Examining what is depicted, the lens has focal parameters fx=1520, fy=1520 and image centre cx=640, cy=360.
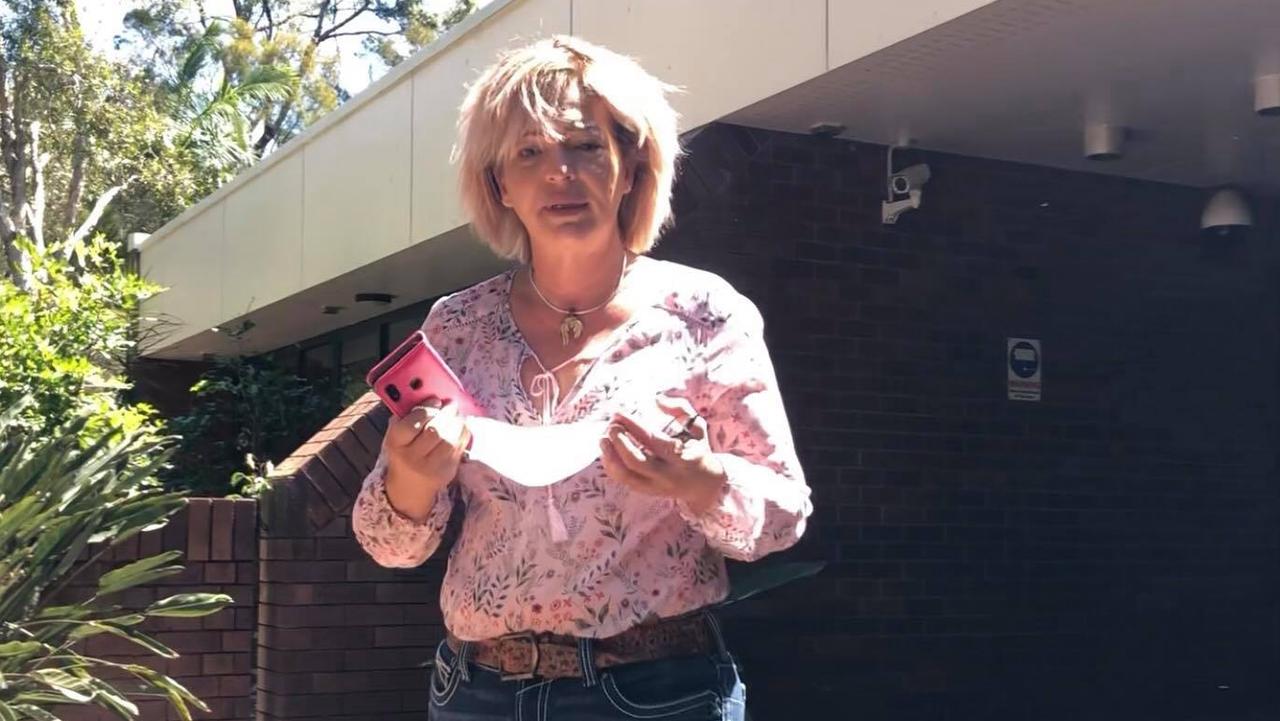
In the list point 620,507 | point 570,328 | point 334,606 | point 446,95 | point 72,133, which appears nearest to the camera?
point 620,507

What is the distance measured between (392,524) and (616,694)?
1.33ft

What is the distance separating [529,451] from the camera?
2064mm

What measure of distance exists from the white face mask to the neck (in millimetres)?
266

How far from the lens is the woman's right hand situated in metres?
1.99

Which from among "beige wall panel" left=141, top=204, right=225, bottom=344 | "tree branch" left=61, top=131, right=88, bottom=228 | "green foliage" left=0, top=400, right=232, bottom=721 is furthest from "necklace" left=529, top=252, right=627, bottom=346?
"tree branch" left=61, top=131, right=88, bottom=228

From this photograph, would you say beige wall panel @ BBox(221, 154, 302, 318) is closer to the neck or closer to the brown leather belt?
the neck

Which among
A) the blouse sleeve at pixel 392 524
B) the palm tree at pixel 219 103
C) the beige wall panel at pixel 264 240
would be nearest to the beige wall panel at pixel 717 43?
the blouse sleeve at pixel 392 524

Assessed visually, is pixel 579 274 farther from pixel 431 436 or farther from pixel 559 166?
pixel 431 436

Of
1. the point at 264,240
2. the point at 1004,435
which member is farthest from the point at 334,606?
the point at 264,240

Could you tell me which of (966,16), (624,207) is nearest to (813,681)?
(966,16)

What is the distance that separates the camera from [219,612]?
6.15m

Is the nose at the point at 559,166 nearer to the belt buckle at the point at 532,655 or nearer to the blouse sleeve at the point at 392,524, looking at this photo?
the blouse sleeve at the point at 392,524

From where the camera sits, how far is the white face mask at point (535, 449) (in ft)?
6.70

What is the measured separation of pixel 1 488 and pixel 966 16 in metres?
3.67
